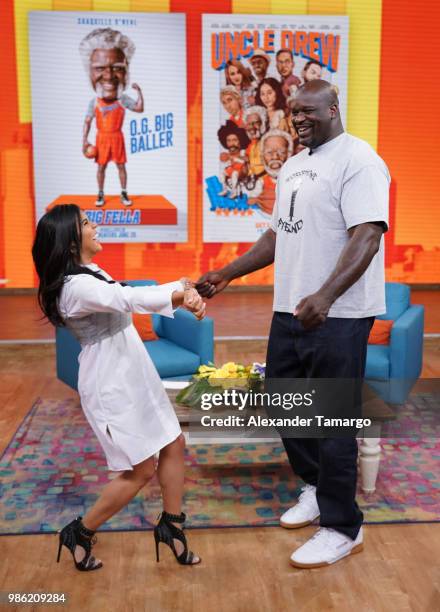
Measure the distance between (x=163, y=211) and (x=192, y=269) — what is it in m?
0.73

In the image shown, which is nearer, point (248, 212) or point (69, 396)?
point (69, 396)

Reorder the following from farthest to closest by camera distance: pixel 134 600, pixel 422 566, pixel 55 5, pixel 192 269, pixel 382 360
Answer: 1. pixel 192 269
2. pixel 55 5
3. pixel 382 360
4. pixel 422 566
5. pixel 134 600

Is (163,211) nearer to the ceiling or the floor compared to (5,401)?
nearer to the ceiling

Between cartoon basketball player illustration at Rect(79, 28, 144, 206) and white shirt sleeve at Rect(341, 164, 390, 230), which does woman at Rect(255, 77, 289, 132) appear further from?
white shirt sleeve at Rect(341, 164, 390, 230)

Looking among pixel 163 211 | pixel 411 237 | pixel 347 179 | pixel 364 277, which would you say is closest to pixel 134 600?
pixel 364 277

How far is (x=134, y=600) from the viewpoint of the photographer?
8.41 feet

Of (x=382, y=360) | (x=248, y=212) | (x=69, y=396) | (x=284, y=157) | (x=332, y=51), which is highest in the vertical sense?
(x=332, y=51)

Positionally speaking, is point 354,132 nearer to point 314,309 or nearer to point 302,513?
point 302,513

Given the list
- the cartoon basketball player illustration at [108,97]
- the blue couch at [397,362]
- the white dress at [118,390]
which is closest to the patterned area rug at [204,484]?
the blue couch at [397,362]

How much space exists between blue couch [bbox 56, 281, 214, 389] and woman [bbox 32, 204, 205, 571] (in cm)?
166

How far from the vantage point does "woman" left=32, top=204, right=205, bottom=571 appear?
2.55 m

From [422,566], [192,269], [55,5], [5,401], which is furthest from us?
[192,269]

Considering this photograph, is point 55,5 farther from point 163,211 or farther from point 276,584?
point 276,584

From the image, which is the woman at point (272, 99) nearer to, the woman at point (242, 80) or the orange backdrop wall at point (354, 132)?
the woman at point (242, 80)
